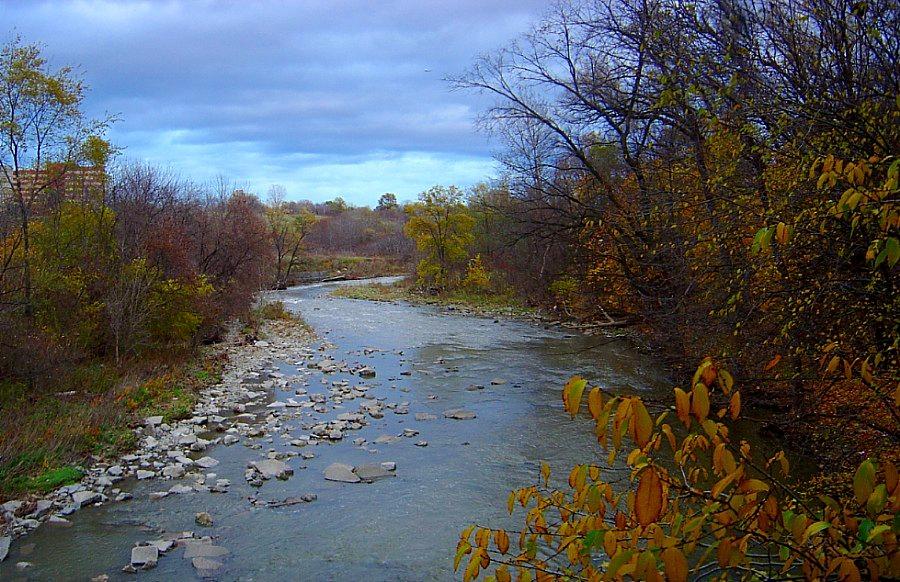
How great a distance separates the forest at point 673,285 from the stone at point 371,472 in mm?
1997

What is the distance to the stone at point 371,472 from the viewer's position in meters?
7.88

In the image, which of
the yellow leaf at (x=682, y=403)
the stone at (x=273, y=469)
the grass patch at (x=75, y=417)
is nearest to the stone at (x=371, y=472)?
the stone at (x=273, y=469)

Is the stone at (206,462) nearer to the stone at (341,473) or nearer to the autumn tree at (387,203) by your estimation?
the stone at (341,473)

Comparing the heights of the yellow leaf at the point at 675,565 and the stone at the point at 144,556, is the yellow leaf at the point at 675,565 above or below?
above

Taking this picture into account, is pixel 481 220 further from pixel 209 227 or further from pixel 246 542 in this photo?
pixel 246 542

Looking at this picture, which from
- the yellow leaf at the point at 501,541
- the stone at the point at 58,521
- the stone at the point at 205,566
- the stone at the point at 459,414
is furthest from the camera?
the stone at the point at 459,414

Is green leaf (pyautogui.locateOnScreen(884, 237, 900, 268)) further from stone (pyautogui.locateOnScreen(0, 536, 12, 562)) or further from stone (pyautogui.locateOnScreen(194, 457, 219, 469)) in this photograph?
stone (pyautogui.locateOnScreen(194, 457, 219, 469))

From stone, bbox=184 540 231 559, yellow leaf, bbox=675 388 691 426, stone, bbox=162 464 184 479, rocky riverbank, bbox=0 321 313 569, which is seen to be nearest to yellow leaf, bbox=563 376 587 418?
yellow leaf, bbox=675 388 691 426

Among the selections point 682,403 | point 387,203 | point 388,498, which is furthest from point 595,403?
point 387,203

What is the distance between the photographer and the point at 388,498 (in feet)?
23.8

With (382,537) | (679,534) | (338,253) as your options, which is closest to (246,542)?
(382,537)

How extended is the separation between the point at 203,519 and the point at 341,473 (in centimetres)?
190

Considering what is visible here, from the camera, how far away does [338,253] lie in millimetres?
60062

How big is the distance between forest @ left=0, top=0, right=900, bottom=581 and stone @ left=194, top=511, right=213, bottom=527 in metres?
2.16
